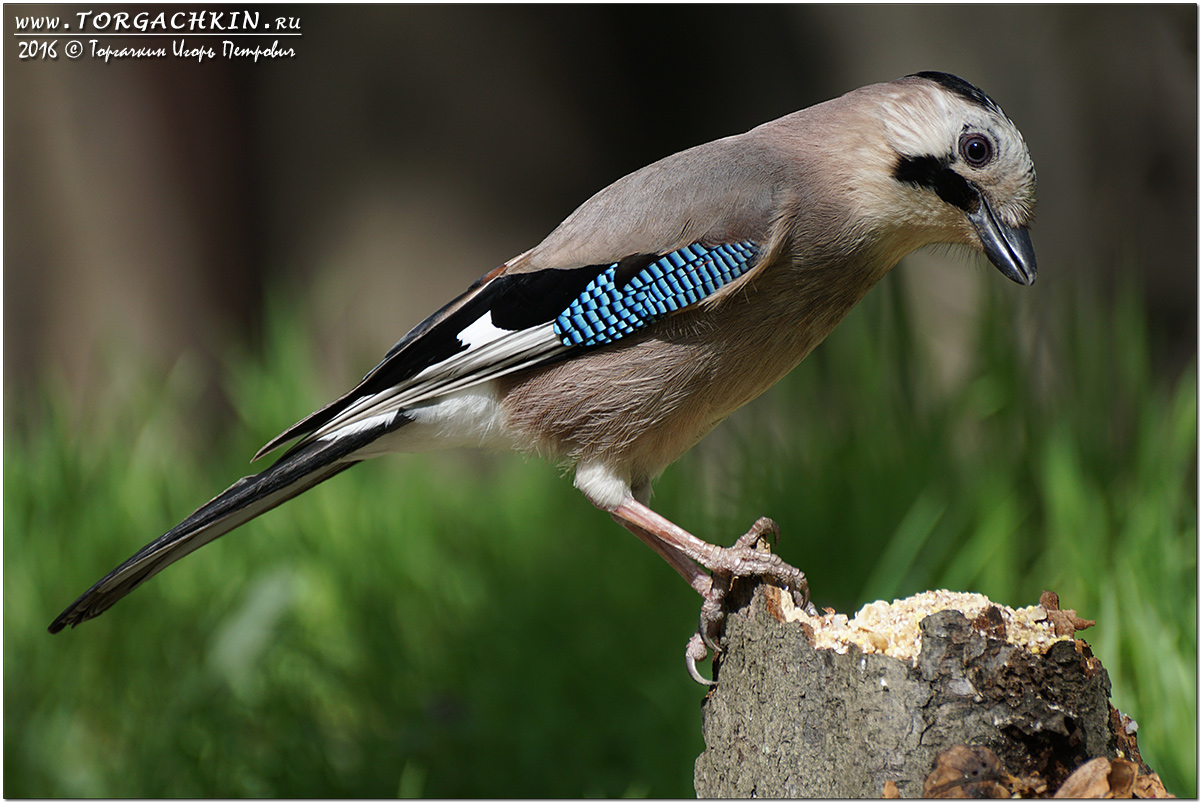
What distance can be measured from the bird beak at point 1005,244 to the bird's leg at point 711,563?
2.63 feet

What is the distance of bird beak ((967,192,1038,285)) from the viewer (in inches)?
94.1

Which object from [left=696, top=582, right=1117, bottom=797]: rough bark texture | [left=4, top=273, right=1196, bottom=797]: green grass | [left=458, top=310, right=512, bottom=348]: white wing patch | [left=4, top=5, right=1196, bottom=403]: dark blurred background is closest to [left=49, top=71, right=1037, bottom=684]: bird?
[left=458, top=310, right=512, bottom=348]: white wing patch

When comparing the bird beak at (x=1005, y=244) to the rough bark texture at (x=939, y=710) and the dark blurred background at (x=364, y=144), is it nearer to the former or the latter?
the rough bark texture at (x=939, y=710)

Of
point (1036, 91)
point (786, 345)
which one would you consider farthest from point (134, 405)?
point (1036, 91)

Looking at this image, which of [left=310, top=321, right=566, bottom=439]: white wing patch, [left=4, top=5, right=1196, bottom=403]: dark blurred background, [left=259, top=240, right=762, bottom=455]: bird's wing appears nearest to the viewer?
[left=259, top=240, right=762, bottom=455]: bird's wing

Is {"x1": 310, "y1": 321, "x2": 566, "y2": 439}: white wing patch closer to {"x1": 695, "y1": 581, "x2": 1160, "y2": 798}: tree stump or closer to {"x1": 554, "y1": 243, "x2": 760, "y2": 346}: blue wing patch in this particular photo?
{"x1": 554, "y1": 243, "x2": 760, "y2": 346}: blue wing patch

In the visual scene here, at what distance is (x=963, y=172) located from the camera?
8.11 feet

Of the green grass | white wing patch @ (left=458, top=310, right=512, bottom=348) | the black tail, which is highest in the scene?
white wing patch @ (left=458, top=310, right=512, bottom=348)

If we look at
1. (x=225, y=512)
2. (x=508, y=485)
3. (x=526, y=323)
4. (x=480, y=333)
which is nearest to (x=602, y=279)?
(x=526, y=323)

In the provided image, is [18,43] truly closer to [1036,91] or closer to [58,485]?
[58,485]

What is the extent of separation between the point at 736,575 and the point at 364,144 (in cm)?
486

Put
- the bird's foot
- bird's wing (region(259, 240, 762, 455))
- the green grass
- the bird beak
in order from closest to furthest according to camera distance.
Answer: the bird's foot, the bird beak, bird's wing (region(259, 240, 762, 455)), the green grass

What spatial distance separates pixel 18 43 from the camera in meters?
4.75

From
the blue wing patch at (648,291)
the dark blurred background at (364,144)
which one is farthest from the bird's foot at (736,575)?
the dark blurred background at (364,144)
